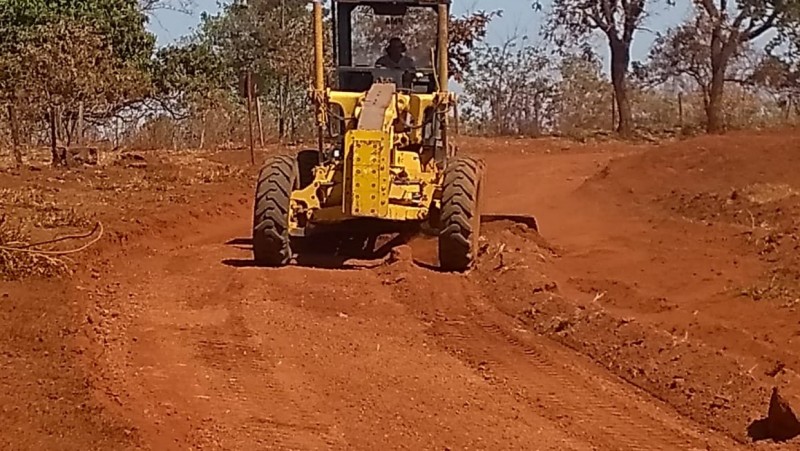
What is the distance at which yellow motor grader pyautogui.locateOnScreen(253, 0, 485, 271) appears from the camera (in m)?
10.9

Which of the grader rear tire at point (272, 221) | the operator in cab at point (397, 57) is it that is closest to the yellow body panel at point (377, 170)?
the grader rear tire at point (272, 221)

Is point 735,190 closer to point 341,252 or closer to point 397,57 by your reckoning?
point 397,57

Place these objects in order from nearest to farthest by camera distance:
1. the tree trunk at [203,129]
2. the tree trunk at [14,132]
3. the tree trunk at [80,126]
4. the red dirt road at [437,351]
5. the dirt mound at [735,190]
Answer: the red dirt road at [437,351], the dirt mound at [735,190], the tree trunk at [14,132], the tree trunk at [80,126], the tree trunk at [203,129]

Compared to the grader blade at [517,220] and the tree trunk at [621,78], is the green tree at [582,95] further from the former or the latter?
the grader blade at [517,220]

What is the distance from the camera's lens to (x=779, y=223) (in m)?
15.1

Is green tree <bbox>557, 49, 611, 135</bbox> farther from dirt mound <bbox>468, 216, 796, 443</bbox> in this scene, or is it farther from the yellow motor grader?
dirt mound <bbox>468, 216, 796, 443</bbox>

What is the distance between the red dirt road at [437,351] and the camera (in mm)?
6590

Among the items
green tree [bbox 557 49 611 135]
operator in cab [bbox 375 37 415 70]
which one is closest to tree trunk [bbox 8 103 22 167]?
operator in cab [bbox 375 37 415 70]

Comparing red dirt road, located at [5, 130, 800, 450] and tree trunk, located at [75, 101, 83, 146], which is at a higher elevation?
tree trunk, located at [75, 101, 83, 146]

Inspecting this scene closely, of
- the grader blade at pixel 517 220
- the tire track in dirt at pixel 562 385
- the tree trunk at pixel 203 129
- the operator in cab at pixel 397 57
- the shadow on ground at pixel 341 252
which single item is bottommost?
the tire track in dirt at pixel 562 385

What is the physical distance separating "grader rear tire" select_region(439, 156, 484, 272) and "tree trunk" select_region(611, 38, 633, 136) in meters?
26.7

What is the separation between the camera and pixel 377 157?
1080 centimetres

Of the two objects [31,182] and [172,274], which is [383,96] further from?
[31,182]

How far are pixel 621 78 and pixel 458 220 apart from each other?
28.0 meters
